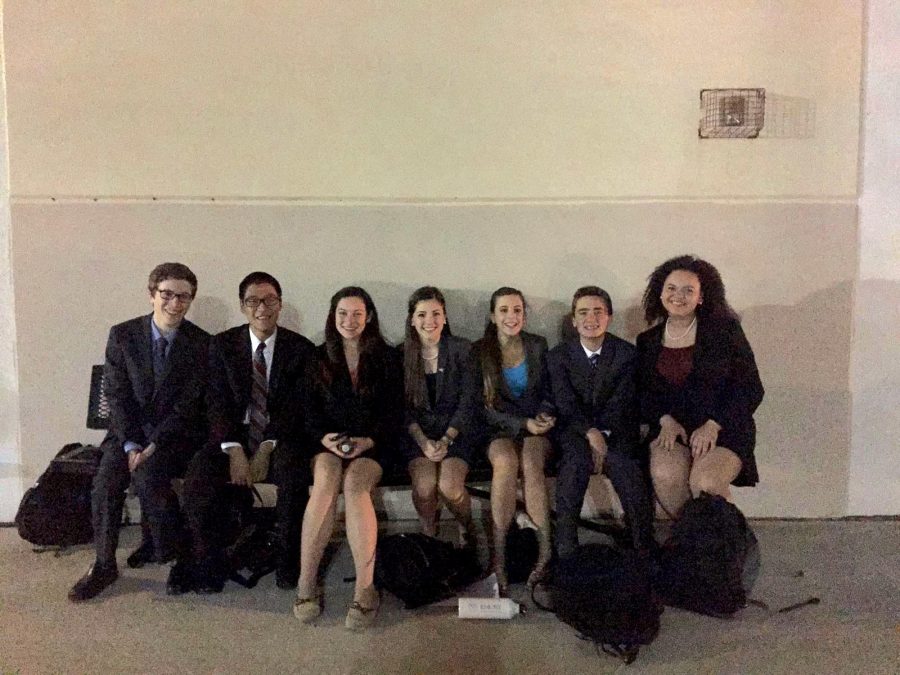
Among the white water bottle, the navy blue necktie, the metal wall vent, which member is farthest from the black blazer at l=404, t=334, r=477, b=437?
the metal wall vent

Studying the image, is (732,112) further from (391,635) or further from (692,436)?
(391,635)

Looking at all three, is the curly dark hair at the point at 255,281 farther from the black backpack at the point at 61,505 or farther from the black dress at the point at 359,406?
the black backpack at the point at 61,505

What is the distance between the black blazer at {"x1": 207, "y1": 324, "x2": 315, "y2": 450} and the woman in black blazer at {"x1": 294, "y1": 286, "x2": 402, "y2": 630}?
0.09 meters

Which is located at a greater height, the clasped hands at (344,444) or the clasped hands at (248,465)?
the clasped hands at (344,444)

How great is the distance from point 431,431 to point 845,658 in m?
1.84

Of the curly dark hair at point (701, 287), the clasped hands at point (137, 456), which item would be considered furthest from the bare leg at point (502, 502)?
the clasped hands at point (137, 456)

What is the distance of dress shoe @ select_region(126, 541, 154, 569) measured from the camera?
2.92m

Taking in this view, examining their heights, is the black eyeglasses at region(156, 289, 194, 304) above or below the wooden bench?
above

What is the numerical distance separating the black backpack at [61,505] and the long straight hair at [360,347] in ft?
4.13

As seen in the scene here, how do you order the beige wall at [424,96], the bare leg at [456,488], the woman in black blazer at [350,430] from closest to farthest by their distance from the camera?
the woman in black blazer at [350,430], the bare leg at [456,488], the beige wall at [424,96]

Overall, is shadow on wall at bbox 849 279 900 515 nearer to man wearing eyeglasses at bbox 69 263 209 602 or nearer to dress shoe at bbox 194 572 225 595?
dress shoe at bbox 194 572 225 595

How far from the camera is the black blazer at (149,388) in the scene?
2.89m

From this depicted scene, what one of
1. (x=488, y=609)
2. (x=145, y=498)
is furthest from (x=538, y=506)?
(x=145, y=498)

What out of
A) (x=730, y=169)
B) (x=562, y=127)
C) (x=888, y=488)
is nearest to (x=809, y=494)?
(x=888, y=488)
